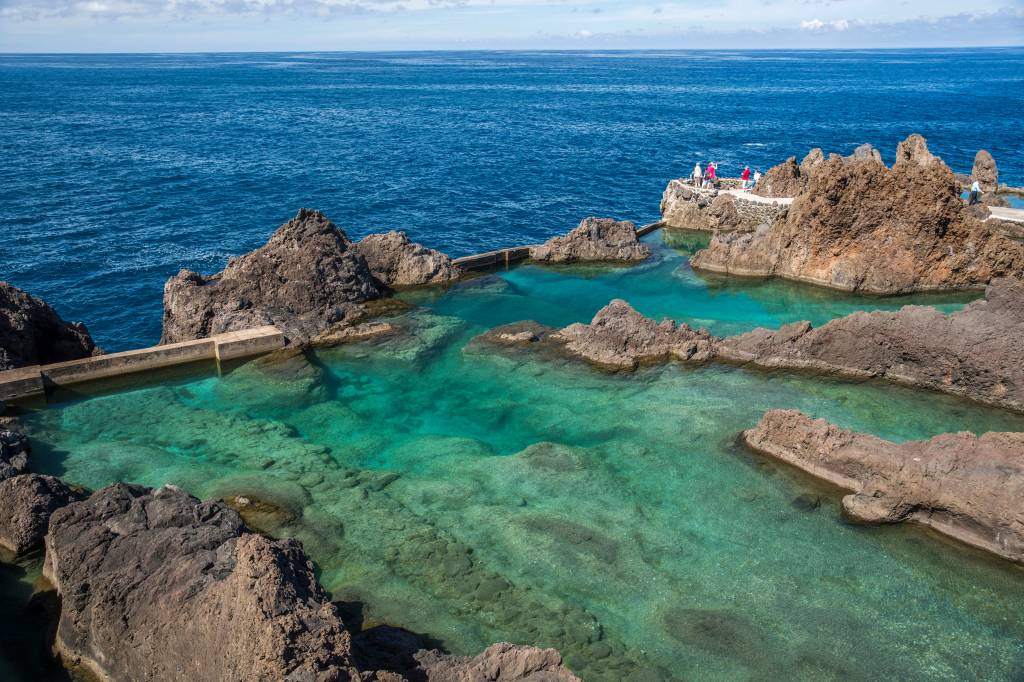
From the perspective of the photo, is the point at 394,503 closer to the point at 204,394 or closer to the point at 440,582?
the point at 440,582

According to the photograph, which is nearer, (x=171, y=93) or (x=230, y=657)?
(x=230, y=657)

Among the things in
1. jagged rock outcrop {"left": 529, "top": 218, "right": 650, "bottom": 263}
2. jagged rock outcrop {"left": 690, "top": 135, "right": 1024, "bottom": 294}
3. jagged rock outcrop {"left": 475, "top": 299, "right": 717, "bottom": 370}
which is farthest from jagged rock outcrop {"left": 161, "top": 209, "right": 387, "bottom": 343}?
jagged rock outcrop {"left": 690, "top": 135, "right": 1024, "bottom": 294}

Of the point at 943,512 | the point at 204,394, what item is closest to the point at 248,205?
the point at 204,394

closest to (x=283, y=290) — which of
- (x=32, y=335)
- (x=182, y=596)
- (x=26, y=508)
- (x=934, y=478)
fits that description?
(x=32, y=335)

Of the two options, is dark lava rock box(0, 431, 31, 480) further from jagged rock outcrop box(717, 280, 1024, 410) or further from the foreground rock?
jagged rock outcrop box(717, 280, 1024, 410)

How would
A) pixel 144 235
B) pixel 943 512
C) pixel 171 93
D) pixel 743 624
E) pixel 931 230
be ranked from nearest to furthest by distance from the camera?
1. pixel 743 624
2. pixel 943 512
3. pixel 931 230
4. pixel 144 235
5. pixel 171 93

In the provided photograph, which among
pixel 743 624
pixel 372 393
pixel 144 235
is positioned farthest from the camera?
pixel 144 235
